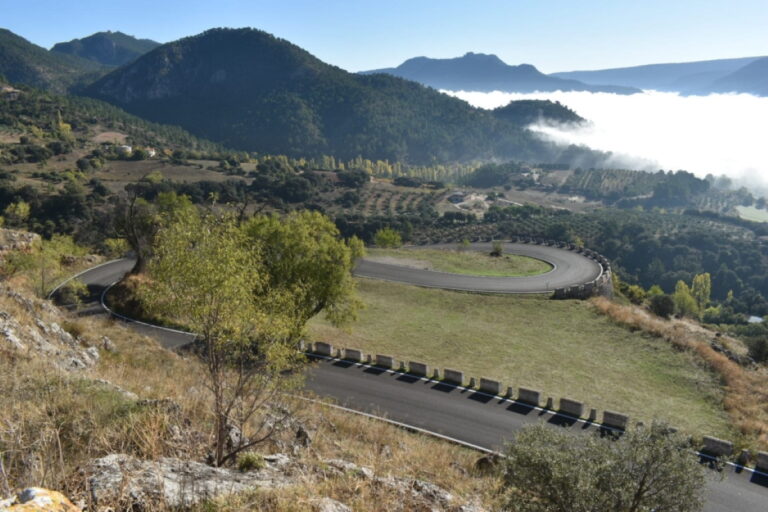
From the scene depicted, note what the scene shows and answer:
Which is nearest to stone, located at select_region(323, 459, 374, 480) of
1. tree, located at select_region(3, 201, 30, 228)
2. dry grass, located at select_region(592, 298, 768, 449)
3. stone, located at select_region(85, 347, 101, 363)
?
stone, located at select_region(85, 347, 101, 363)

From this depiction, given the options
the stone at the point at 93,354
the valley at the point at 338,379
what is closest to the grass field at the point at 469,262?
the valley at the point at 338,379

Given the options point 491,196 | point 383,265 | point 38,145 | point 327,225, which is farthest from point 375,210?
point 327,225

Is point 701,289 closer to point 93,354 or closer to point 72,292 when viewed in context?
point 72,292

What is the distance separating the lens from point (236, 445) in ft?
35.9

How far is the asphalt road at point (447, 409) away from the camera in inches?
687

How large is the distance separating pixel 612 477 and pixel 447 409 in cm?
1481

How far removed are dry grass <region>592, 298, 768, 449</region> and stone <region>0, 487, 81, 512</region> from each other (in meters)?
26.8

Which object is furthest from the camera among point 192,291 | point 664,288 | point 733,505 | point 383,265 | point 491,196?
point 491,196

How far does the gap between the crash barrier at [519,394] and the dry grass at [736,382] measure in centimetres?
278

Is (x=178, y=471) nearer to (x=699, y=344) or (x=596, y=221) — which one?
(x=699, y=344)

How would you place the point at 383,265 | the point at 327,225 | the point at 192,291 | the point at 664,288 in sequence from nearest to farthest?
the point at 192,291 < the point at 327,225 < the point at 383,265 < the point at 664,288

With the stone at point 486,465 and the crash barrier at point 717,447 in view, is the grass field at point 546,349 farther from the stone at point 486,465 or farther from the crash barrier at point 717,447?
the stone at point 486,465

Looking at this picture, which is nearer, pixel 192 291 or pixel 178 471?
pixel 178 471

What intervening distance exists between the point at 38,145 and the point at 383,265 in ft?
387
